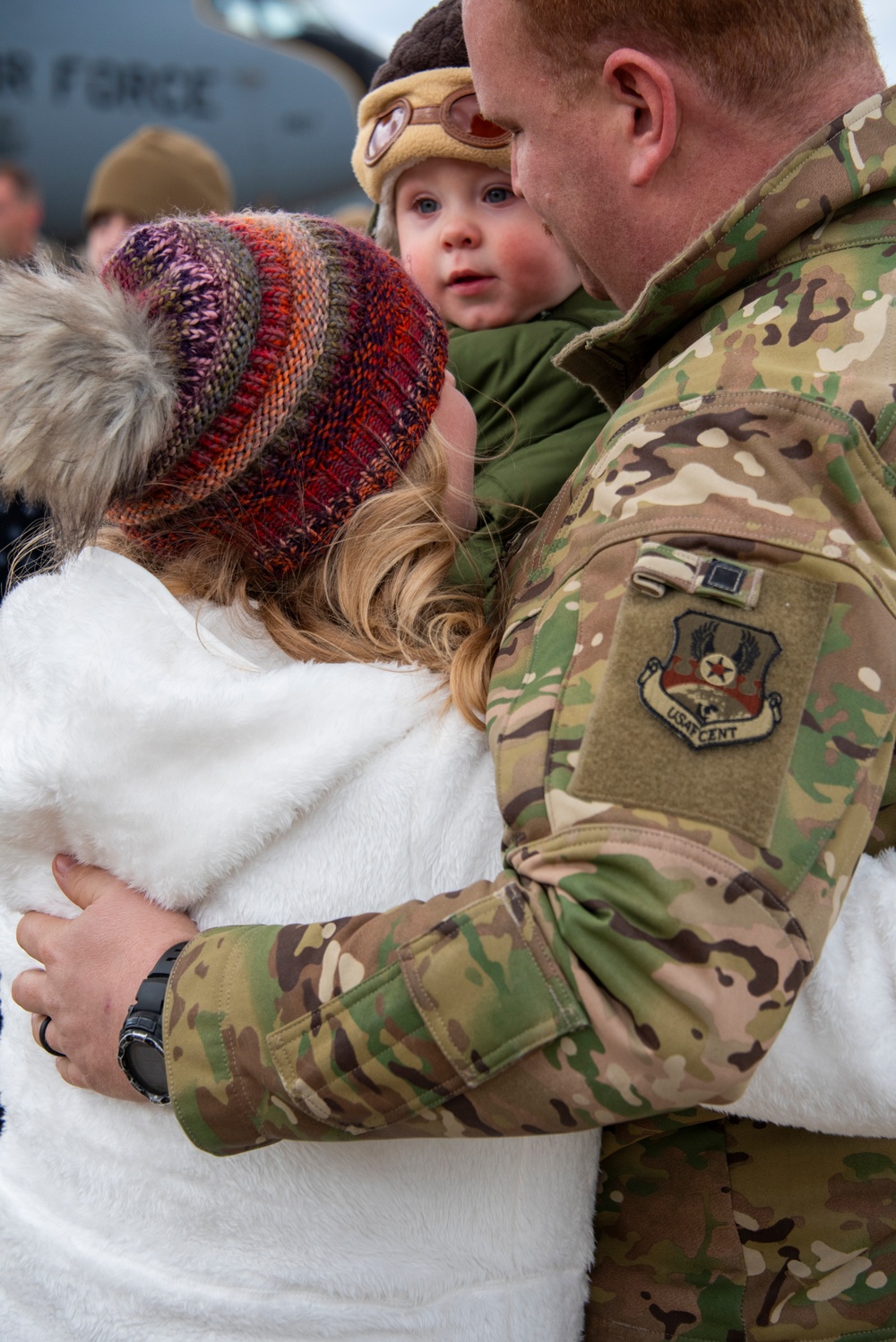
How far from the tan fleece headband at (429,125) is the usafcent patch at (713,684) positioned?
1688 mm

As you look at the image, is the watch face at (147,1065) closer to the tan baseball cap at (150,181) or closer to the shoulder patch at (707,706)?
the shoulder patch at (707,706)

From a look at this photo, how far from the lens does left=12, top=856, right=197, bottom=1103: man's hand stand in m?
1.42

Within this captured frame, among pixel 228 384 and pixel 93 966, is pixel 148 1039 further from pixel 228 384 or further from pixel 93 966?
pixel 228 384

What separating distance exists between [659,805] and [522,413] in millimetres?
1370

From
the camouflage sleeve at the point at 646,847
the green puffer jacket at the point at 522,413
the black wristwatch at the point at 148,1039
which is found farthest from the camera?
the green puffer jacket at the point at 522,413

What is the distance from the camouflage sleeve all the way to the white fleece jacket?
175 millimetres

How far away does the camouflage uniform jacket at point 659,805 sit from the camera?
1.09 meters

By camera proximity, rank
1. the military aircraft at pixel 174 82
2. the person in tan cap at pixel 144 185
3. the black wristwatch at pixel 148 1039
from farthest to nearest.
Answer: the military aircraft at pixel 174 82, the person in tan cap at pixel 144 185, the black wristwatch at pixel 148 1039

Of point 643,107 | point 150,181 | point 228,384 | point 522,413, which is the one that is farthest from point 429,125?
point 150,181

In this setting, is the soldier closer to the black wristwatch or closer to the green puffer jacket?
the black wristwatch

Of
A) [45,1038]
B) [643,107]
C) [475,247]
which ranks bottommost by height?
[45,1038]

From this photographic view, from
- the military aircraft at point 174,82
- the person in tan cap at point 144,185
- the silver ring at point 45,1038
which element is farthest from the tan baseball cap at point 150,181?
the military aircraft at point 174,82

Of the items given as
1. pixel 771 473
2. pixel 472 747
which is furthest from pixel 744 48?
pixel 472 747

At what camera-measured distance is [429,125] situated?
2.47 metres
